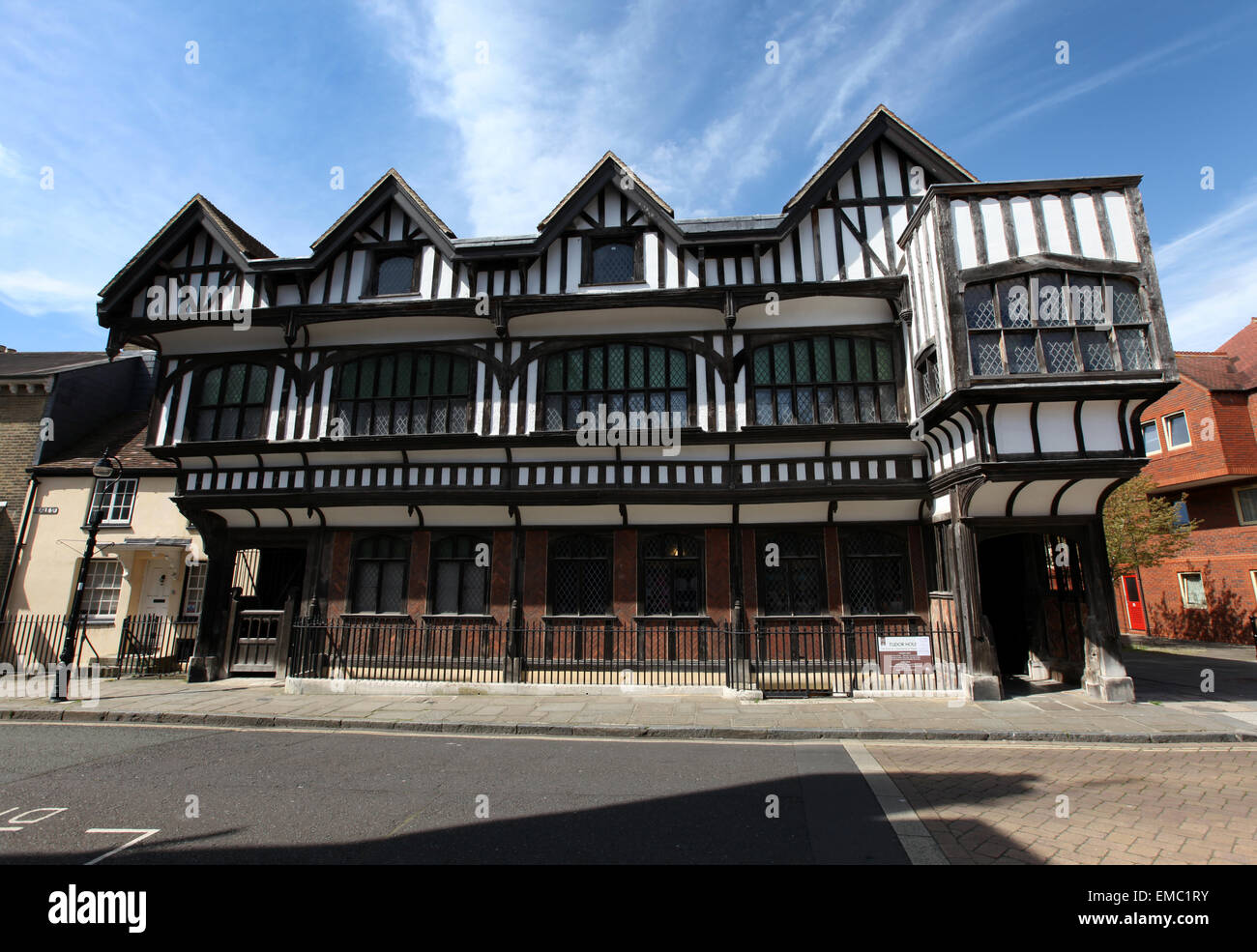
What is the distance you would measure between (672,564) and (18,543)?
2030 cm

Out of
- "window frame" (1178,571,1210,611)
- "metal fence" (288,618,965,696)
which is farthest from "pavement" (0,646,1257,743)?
"window frame" (1178,571,1210,611)

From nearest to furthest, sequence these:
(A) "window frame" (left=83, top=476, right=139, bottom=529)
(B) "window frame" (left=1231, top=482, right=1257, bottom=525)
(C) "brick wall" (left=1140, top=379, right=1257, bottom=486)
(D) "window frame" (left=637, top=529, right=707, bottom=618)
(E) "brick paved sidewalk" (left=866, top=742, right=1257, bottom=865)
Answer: (E) "brick paved sidewalk" (left=866, top=742, right=1257, bottom=865), (D) "window frame" (left=637, top=529, right=707, bottom=618), (A) "window frame" (left=83, top=476, right=139, bottom=529), (C) "brick wall" (left=1140, top=379, right=1257, bottom=486), (B) "window frame" (left=1231, top=482, right=1257, bottom=525)

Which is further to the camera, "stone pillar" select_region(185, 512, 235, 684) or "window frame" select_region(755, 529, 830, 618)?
"stone pillar" select_region(185, 512, 235, 684)

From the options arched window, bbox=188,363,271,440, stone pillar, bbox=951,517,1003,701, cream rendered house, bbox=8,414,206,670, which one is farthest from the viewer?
cream rendered house, bbox=8,414,206,670

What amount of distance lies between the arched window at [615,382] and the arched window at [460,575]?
137 inches

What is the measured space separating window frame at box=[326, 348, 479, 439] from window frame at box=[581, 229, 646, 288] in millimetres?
3375

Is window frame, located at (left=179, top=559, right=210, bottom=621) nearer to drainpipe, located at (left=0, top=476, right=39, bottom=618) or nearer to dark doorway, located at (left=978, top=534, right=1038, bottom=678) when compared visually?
drainpipe, located at (left=0, top=476, right=39, bottom=618)

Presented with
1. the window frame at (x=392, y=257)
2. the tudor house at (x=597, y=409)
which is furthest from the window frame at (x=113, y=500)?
the window frame at (x=392, y=257)

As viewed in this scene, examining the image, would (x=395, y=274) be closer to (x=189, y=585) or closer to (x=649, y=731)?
(x=189, y=585)

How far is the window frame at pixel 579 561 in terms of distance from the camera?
1334 cm

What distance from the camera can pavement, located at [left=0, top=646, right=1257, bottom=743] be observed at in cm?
862

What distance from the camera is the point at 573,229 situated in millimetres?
13672

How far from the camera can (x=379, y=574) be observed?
556 inches
